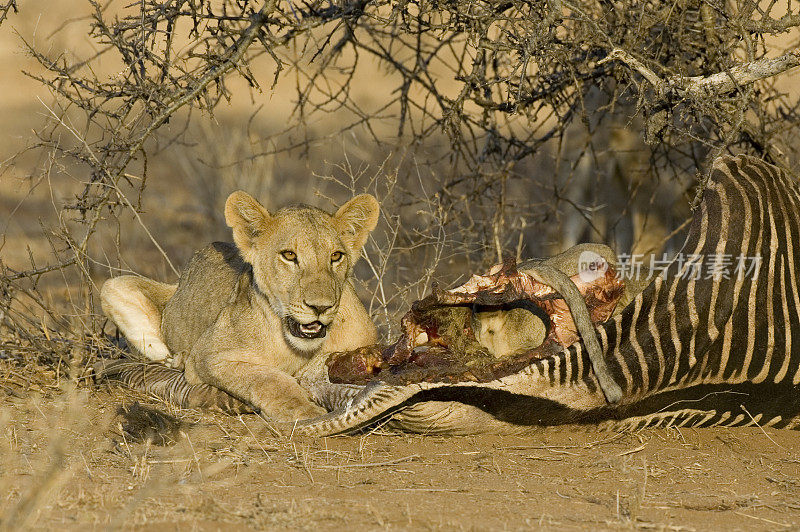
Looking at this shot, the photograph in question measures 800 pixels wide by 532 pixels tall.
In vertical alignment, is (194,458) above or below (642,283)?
below

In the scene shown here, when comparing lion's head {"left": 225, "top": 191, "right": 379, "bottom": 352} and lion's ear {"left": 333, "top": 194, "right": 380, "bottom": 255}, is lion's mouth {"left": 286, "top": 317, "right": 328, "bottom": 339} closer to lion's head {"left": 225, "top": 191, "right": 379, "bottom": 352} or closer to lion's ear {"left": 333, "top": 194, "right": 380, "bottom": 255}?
lion's head {"left": 225, "top": 191, "right": 379, "bottom": 352}

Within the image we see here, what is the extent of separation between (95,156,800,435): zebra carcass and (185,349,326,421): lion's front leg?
0.49 ft

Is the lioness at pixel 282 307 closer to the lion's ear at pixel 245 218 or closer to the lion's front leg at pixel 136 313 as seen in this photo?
the lion's ear at pixel 245 218

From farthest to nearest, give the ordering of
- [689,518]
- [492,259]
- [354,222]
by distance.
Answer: [492,259] < [354,222] < [689,518]

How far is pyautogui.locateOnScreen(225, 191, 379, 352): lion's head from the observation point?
5.02 meters

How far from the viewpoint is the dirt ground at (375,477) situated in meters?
3.38

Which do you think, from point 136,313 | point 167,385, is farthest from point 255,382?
point 136,313

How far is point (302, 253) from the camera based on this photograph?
5.18 m

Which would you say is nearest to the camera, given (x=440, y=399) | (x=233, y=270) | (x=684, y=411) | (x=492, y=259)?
(x=440, y=399)

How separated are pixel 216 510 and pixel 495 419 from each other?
1595 mm

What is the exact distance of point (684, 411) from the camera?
15.7 feet

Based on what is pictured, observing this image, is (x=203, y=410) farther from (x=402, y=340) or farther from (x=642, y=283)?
(x=642, y=283)

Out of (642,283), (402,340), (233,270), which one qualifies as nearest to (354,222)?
(402,340)
